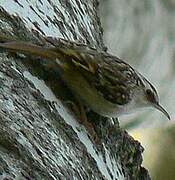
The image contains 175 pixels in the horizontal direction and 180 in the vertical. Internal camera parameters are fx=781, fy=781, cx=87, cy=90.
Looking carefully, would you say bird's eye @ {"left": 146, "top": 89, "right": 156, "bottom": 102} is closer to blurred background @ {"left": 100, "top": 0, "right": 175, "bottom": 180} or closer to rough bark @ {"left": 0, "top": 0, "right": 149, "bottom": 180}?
rough bark @ {"left": 0, "top": 0, "right": 149, "bottom": 180}

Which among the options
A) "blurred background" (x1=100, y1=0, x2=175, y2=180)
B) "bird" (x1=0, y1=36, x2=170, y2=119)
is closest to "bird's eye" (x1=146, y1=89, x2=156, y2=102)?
"bird" (x1=0, y1=36, x2=170, y2=119)

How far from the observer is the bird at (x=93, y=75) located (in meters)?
1.47

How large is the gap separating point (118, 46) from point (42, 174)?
130 inches

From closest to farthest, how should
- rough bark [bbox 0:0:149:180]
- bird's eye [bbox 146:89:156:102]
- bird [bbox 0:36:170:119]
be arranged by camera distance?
rough bark [bbox 0:0:149:180] < bird [bbox 0:36:170:119] < bird's eye [bbox 146:89:156:102]

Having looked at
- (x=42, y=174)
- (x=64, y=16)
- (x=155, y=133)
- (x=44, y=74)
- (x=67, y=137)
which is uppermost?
(x=155, y=133)

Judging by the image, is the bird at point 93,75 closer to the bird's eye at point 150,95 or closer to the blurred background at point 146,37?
the bird's eye at point 150,95

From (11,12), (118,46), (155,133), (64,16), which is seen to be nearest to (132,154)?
(64,16)

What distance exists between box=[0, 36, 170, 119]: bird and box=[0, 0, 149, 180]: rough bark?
2 centimetres

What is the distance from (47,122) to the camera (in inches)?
51.2

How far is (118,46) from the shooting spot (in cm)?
446

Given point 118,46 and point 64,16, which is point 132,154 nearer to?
point 64,16

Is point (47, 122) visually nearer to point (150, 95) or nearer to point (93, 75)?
point (93, 75)

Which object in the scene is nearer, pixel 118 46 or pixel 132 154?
pixel 132 154

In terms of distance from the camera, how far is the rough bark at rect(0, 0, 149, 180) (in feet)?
3.88
